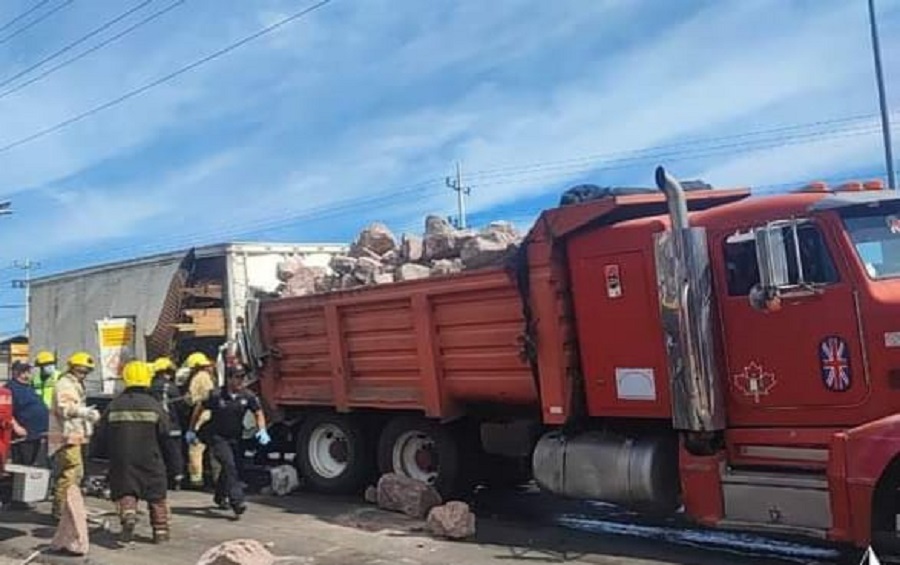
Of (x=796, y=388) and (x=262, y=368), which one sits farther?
(x=262, y=368)

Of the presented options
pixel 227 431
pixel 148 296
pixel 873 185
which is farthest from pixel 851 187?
pixel 148 296

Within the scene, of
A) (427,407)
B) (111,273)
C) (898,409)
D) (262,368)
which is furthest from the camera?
(111,273)

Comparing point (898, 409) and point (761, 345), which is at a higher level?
point (761, 345)

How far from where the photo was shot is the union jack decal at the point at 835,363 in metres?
6.64

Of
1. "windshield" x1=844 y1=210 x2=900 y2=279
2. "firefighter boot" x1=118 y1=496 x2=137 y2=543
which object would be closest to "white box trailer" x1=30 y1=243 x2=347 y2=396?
"firefighter boot" x1=118 y1=496 x2=137 y2=543

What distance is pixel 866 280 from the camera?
6512 mm

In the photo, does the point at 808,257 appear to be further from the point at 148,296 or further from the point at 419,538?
the point at 148,296

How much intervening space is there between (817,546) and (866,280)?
7.44 ft

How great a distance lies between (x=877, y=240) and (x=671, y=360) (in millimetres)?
1611

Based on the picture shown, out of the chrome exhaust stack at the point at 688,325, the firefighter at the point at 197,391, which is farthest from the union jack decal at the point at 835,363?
the firefighter at the point at 197,391

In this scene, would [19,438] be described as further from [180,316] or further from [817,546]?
[817,546]

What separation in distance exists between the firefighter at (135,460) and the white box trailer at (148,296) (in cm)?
314

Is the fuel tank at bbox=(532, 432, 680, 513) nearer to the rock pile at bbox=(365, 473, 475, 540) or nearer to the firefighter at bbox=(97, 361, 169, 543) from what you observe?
the rock pile at bbox=(365, 473, 475, 540)

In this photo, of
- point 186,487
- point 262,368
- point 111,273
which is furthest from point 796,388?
point 111,273
